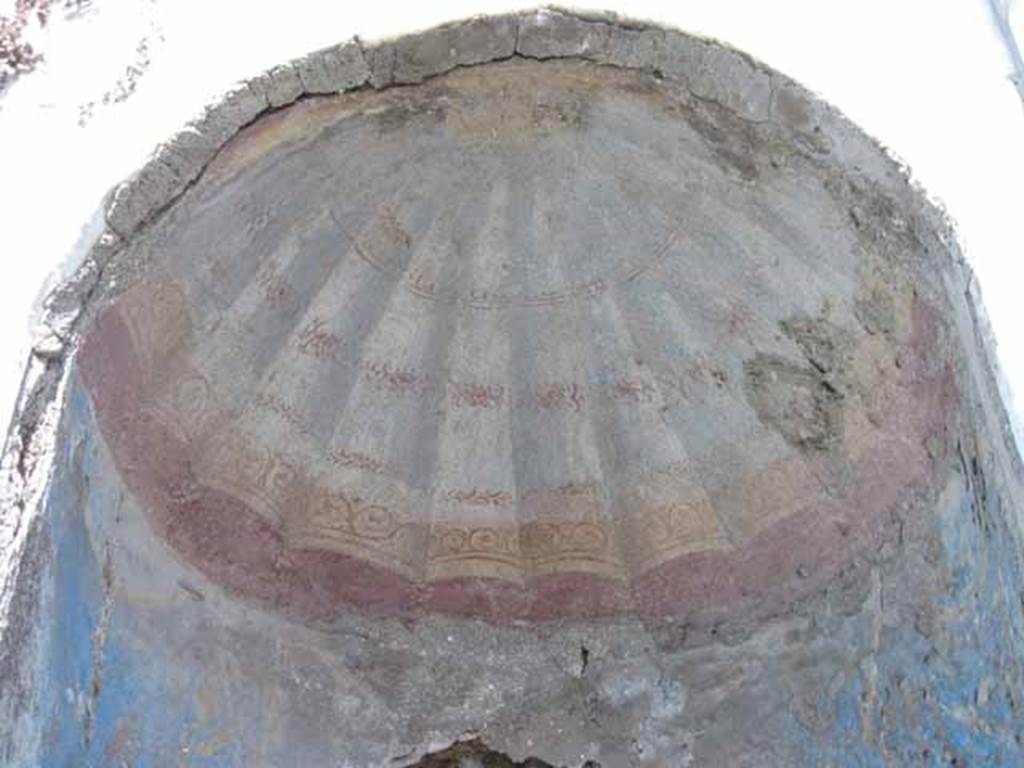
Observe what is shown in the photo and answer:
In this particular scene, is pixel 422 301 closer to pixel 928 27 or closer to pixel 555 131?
pixel 555 131

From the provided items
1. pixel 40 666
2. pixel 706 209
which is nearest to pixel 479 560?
pixel 706 209

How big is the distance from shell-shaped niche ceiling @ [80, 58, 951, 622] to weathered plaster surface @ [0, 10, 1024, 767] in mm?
12

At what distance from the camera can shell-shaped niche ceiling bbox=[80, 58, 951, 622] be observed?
18.4 feet

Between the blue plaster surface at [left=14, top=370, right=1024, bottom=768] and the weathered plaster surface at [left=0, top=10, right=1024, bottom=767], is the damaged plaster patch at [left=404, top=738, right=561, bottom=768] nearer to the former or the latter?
the weathered plaster surface at [left=0, top=10, right=1024, bottom=767]

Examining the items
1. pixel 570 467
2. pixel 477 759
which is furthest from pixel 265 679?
pixel 570 467

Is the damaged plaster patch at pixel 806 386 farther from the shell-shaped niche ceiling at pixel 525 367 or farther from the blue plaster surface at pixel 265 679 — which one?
the blue plaster surface at pixel 265 679

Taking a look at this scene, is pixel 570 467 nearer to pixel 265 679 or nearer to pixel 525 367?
pixel 525 367

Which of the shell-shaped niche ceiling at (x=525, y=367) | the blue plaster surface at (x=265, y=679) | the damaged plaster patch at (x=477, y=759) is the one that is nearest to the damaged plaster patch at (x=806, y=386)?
the shell-shaped niche ceiling at (x=525, y=367)

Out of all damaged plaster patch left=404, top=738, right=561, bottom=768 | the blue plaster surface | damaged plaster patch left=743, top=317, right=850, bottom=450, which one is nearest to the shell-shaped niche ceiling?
damaged plaster patch left=743, top=317, right=850, bottom=450

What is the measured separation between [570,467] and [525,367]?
309mm

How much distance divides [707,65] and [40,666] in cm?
203

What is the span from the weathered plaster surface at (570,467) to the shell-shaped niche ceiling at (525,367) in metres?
0.01

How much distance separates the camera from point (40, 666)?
194 inches

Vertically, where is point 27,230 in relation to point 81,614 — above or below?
above
